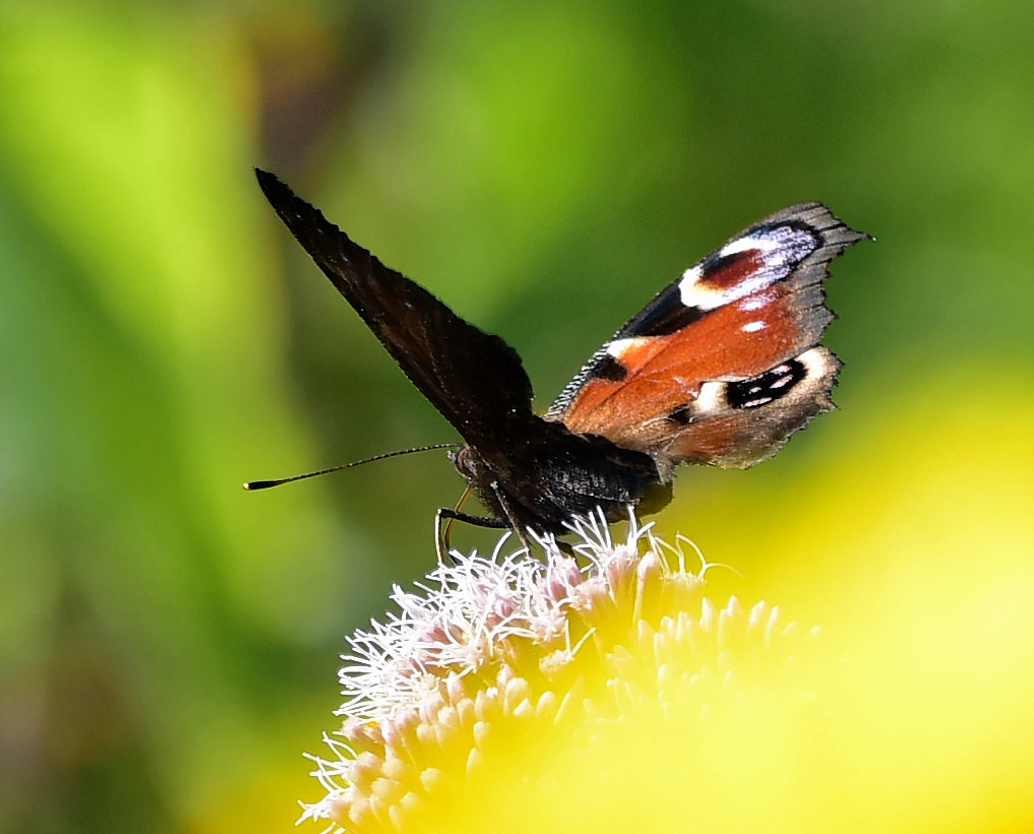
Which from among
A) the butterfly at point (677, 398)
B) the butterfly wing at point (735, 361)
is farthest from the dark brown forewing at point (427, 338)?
the butterfly wing at point (735, 361)

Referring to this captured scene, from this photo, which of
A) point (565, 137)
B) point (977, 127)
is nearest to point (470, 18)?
point (565, 137)

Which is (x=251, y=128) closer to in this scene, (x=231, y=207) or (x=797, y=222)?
(x=231, y=207)

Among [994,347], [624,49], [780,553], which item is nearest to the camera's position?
[780,553]

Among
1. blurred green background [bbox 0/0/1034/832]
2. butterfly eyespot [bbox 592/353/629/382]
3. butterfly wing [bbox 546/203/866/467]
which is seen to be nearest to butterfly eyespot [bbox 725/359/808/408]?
butterfly wing [bbox 546/203/866/467]

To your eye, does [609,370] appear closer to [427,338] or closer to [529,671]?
[427,338]

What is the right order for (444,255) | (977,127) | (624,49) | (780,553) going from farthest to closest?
(444,255)
(624,49)
(977,127)
(780,553)

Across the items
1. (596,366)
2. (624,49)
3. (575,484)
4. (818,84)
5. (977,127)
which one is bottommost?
(575,484)
